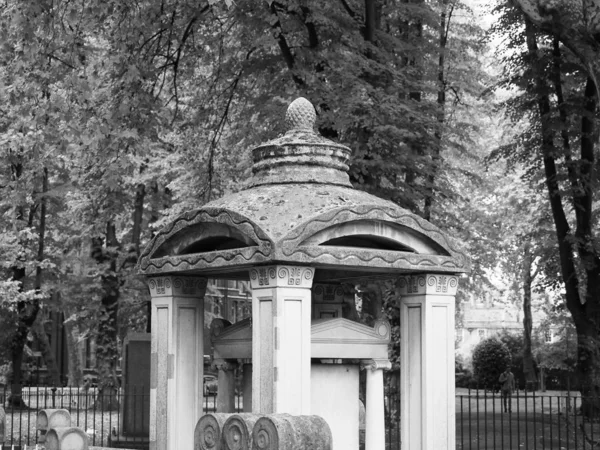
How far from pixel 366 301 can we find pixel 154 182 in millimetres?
10712

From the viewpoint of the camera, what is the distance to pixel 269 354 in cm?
848

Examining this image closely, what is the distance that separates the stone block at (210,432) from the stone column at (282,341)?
4.00 feet

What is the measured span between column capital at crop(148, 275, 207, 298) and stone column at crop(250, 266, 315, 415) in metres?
1.44

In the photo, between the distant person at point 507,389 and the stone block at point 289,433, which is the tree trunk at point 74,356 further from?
the stone block at point 289,433

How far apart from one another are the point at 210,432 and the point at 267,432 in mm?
638

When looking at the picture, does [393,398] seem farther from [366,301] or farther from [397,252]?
[397,252]

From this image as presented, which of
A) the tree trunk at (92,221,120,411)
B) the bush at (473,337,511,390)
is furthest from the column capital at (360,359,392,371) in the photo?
the bush at (473,337,511,390)

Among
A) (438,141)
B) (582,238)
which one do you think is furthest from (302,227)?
(582,238)

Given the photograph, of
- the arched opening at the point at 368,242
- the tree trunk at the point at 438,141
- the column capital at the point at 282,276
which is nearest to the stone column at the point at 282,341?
the column capital at the point at 282,276

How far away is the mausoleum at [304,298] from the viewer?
848cm

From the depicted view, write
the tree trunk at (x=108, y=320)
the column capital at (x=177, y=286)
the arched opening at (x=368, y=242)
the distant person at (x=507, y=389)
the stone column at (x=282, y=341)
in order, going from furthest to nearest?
the tree trunk at (x=108, y=320)
the distant person at (x=507, y=389)
the column capital at (x=177, y=286)
the arched opening at (x=368, y=242)
the stone column at (x=282, y=341)

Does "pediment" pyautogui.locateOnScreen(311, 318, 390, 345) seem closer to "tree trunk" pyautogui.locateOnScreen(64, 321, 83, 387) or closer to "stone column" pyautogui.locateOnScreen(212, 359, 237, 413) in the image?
"stone column" pyautogui.locateOnScreen(212, 359, 237, 413)

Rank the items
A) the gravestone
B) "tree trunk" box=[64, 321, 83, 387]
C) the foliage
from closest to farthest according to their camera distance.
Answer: the foliage → the gravestone → "tree trunk" box=[64, 321, 83, 387]

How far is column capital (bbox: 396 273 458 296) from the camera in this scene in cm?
934
